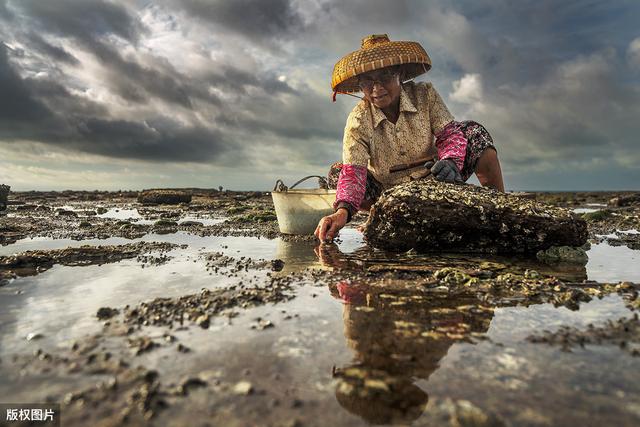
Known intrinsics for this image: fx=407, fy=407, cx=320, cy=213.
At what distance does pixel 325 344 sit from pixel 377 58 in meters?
4.06

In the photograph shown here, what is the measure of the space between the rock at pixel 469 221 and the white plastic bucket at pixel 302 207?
1.42 metres

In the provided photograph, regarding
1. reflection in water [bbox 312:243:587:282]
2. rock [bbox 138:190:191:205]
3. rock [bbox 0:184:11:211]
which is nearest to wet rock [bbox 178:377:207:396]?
reflection in water [bbox 312:243:587:282]

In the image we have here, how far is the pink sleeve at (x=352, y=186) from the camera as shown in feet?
17.3

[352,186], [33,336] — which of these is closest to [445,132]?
[352,186]

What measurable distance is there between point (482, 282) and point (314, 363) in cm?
198

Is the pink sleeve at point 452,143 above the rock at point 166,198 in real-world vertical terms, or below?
above

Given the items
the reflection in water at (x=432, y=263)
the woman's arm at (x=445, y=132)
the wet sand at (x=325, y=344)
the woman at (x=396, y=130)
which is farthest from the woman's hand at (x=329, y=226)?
the woman's arm at (x=445, y=132)

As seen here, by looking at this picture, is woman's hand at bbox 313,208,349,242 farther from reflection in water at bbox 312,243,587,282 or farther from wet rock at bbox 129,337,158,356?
wet rock at bbox 129,337,158,356

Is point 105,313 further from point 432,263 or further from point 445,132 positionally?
point 445,132

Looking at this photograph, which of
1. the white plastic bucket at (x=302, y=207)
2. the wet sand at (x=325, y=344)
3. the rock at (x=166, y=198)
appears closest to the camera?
the wet sand at (x=325, y=344)

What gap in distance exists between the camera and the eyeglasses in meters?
5.33

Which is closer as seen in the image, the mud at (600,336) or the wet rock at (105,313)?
the mud at (600,336)

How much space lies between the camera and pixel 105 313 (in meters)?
2.51

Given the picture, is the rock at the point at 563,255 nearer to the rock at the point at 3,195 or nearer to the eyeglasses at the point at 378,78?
the eyeglasses at the point at 378,78
